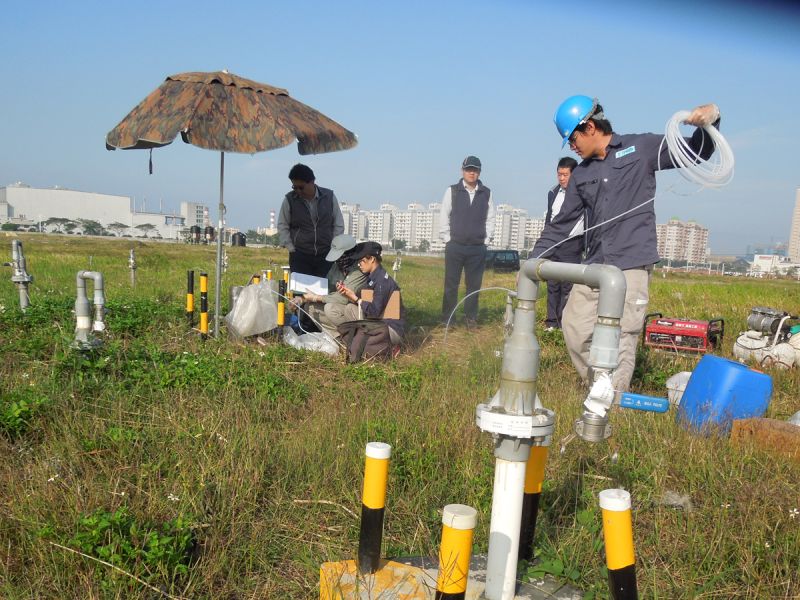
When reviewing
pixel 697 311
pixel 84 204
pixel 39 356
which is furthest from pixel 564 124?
pixel 84 204

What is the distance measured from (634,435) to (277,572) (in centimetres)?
223

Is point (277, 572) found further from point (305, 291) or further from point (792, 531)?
point (305, 291)

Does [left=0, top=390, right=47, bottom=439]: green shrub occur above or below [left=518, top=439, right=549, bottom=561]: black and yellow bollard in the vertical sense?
below

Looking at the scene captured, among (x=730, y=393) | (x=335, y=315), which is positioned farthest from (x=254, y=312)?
(x=730, y=393)

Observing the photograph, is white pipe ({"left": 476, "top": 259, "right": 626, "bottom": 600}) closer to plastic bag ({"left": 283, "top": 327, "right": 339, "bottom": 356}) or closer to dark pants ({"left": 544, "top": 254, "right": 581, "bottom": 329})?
plastic bag ({"left": 283, "top": 327, "right": 339, "bottom": 356})

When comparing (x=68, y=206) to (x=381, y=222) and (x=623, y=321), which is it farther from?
(x=623, y=321)

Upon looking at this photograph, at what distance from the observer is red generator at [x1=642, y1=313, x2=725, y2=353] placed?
22.6 feet

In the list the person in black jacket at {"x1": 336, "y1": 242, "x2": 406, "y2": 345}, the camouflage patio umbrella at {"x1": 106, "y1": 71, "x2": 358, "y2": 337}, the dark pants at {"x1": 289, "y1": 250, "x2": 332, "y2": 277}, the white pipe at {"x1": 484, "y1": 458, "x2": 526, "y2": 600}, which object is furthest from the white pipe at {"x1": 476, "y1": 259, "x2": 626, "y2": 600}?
the dark pants at {"x1": 289, "y1": 250, "x2": 332, "y2": 277}

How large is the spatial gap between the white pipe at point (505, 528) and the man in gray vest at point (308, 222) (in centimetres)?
572

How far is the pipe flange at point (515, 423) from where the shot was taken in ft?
6.17

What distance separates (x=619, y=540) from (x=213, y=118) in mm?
5407

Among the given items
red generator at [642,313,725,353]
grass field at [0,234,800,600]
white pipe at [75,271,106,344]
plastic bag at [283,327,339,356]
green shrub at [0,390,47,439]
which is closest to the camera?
grass field at [0,234,800,600]

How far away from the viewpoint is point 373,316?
6.46 metres

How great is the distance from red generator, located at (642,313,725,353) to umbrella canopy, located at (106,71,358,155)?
4.27 metres
